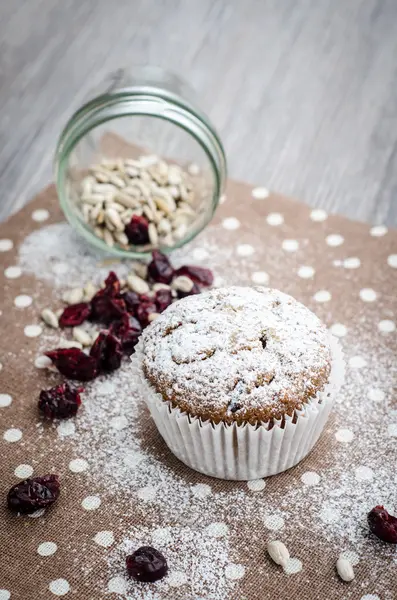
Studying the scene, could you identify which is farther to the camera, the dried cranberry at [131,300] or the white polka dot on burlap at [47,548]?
the dried cranberry at [131,300]

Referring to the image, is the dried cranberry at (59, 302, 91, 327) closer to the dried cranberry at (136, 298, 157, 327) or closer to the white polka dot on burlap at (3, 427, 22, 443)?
the dried cranberry at (136, 298, 157, 327)

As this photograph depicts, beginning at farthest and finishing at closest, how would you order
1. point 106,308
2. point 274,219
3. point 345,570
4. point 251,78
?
point 251,78 → point 274,219 → point 106,308 → point 345,570

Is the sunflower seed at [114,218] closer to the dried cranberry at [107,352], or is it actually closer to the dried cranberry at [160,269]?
the dried cranberry at [160,269]

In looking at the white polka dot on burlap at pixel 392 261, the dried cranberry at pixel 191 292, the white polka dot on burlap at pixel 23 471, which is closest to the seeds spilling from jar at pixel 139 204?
Result: the dried cranberry at pixel 191 292

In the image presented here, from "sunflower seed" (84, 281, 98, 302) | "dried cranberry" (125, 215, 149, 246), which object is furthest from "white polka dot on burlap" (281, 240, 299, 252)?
"sunflower seed" (84, 281, 98, 302)

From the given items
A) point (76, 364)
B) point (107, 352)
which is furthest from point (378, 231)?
point (76, 364)

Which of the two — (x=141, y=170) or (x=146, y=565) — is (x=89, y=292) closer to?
(x=141, y=170)

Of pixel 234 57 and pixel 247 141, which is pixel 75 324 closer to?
pixel 247 141
